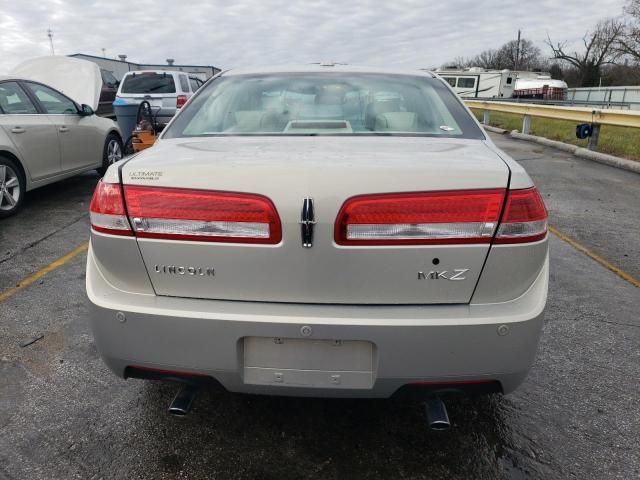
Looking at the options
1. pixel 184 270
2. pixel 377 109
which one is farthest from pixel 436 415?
pixel 377 109

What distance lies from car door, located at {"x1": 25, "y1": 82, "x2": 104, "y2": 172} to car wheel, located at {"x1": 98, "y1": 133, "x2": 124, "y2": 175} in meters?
0.25

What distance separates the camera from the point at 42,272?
161 inches

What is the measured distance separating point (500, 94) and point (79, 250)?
37497 mm

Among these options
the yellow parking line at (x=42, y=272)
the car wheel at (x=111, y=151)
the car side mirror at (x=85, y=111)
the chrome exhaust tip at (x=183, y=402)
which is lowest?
the yellow parking line at (x=42, y=272)

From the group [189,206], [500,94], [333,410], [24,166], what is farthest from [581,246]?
[500,94]

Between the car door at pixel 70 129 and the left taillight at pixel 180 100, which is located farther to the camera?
the left taillight at pixel 180 100

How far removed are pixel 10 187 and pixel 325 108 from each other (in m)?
4.52

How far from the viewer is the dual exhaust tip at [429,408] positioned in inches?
73.8

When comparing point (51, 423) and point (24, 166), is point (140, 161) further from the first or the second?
point (24, 166)

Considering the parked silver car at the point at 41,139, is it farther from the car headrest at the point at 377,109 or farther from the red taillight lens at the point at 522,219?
the red taillight lens at the point at 522,219

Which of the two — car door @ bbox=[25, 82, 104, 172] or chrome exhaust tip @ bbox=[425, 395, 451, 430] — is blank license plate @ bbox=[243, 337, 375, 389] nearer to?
chrome exhaust tip @ bbox=[425, 395, 451, 430]

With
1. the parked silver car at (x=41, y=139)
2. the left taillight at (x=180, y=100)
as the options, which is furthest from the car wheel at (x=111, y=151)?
the left taillight at (x=180, y=100)

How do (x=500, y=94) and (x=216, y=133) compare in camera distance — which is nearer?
(x=216, y=133)

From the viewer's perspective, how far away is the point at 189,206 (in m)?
1.72
